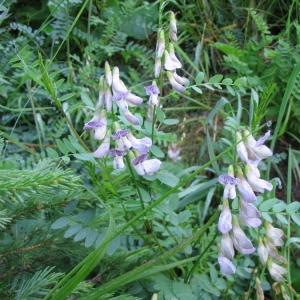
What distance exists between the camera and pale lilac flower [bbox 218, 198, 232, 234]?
3.59ft

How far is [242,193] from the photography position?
108 centimetres

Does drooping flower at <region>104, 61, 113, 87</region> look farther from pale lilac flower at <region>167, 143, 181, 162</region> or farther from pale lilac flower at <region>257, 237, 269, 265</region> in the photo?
pale lilac flower at <region>167, 143, 181, 162</region>

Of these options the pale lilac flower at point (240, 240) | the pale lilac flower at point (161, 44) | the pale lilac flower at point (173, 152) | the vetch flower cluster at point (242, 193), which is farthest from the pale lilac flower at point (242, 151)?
the pale lilac flower at point (173, 152)

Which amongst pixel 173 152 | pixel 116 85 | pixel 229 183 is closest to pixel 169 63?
pixel 116 85

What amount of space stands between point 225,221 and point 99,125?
0.37 m

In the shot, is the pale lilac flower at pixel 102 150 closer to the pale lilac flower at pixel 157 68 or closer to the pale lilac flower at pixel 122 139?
the pale lilac flower at pixel 122 139

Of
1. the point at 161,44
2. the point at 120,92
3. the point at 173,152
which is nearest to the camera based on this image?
the point at 120,92

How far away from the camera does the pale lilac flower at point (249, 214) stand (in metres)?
1.10

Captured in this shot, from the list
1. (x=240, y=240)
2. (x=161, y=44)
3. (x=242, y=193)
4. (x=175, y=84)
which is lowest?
(x=240, y=240)

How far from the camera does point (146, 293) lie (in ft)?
4.89

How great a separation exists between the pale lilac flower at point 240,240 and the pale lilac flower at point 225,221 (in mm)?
36

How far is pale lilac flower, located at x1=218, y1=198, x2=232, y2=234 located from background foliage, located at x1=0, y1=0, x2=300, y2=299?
2cm

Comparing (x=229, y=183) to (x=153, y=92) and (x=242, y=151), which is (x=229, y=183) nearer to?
(x=242, y=151)

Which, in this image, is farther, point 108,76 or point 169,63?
point 169,63
